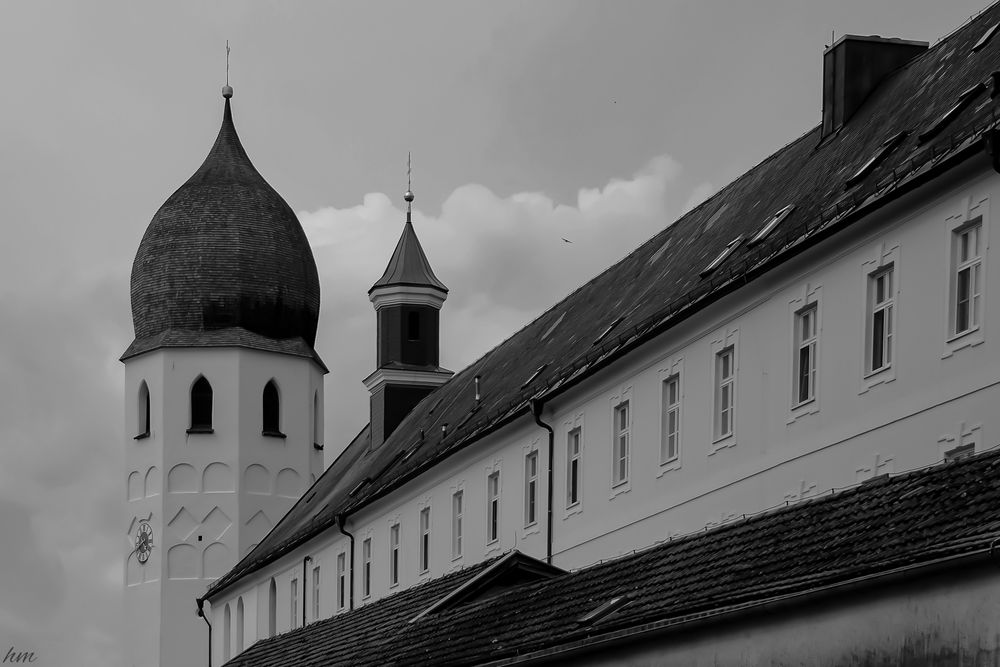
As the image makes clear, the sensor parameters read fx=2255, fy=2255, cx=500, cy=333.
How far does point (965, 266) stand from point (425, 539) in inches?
886

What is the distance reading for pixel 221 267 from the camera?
7056 cm

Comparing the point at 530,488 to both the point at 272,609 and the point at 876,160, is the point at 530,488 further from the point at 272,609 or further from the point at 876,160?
the point at 272,609

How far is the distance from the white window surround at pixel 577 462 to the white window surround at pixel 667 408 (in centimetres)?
348

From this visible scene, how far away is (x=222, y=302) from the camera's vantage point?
232ft

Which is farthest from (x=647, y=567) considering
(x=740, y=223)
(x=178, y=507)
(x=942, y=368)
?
(x=178, y=507)

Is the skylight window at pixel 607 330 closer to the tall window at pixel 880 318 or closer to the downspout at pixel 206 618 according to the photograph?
the tall window at pixel 880 318

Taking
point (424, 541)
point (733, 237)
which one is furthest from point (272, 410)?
point (733, 237)

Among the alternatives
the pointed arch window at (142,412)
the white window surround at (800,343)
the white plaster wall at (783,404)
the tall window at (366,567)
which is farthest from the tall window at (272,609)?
the white window surround at (800,343)

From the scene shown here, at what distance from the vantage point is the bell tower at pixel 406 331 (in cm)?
6266

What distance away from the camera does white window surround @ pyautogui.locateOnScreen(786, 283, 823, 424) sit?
28047 millimetres

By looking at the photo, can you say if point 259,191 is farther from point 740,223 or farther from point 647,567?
point 647,567

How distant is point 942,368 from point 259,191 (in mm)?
48828

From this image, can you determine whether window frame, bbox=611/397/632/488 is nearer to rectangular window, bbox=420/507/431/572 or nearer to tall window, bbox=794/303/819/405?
tall window, bbox=794/303/819/405

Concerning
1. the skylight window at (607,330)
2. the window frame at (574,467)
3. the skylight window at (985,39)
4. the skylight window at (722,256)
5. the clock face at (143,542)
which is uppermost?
the skylight window at (985,39)
